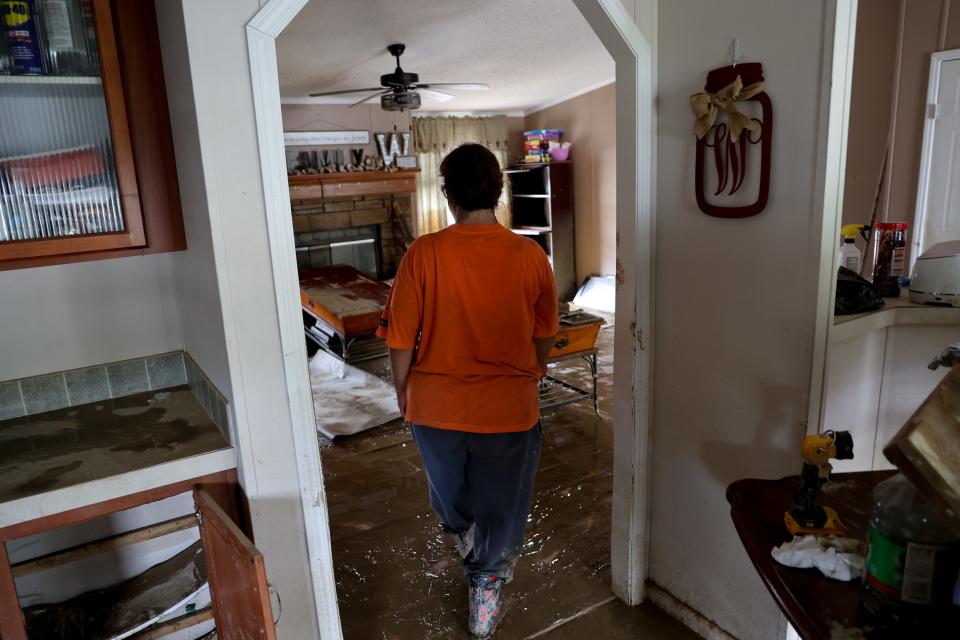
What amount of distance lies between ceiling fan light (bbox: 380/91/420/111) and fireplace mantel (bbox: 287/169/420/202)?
6.53 feet

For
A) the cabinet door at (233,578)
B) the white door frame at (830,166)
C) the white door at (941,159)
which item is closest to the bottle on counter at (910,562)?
the white door frame at (830,166)

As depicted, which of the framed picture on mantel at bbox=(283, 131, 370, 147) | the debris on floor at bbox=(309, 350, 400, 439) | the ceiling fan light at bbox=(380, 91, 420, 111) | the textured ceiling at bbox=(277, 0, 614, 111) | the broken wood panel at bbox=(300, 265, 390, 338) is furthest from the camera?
the framed picture on mantel at bbox=(283, 131, 370, 147)

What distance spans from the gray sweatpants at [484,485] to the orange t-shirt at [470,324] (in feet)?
0.22

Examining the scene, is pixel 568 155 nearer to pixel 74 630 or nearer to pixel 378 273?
pixel 378 273

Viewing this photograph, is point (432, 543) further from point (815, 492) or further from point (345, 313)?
point (345, 313)

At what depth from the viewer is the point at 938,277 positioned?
1943 millimetres

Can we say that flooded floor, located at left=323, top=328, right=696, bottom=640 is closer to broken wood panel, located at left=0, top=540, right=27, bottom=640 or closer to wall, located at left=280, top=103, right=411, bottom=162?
broken wood panel, located at left=0, top=540, right=27, bottom=640

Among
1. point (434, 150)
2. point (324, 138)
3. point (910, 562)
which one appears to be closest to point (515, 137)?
point (434, 150)

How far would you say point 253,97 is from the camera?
4.27ft

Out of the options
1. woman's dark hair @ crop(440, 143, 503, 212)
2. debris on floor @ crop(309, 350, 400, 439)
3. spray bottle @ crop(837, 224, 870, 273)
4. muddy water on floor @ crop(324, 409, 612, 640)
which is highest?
woman's dark hair @ crop(440, 143, 503, 212)

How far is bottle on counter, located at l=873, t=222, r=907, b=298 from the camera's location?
2.15m

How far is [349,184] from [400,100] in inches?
86.6

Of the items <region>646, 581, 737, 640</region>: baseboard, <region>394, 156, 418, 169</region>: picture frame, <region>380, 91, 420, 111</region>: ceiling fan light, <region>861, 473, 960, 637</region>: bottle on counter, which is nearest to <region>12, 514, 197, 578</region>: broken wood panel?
<region>861, 473, 960, 637</region>: bottle on counter

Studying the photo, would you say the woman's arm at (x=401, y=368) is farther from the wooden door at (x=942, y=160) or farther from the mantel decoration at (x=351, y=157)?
the mantel decoration at (x=351, y=157)
